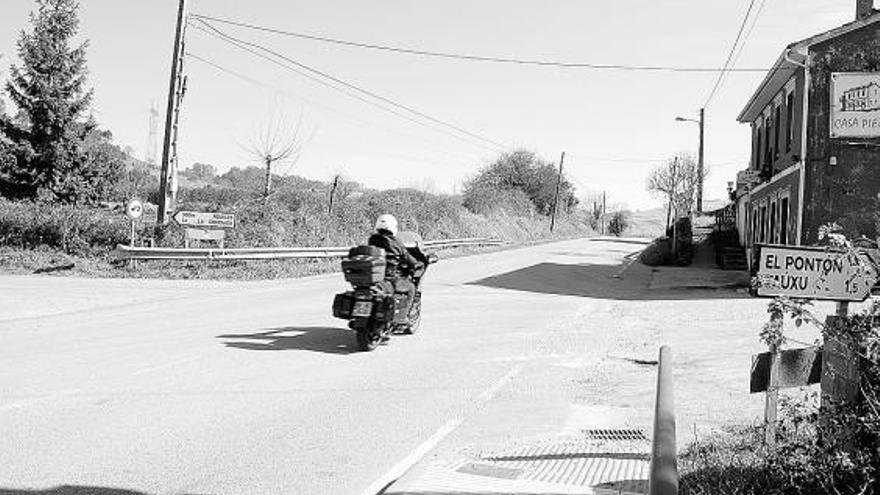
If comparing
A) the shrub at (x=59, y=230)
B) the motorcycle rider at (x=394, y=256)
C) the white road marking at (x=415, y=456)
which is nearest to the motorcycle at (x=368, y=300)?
the motorcycle rider at (x=394, y=256)

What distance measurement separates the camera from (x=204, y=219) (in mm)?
25203

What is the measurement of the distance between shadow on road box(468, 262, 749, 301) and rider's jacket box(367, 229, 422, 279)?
33.4ft

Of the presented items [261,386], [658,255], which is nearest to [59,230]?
[261,386]

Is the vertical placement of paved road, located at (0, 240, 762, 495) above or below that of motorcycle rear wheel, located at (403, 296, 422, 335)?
below

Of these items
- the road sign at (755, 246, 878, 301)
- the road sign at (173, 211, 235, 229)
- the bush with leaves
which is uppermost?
the bush with leaves

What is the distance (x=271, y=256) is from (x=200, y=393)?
19.0 m

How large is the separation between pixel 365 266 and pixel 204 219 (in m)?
15.2

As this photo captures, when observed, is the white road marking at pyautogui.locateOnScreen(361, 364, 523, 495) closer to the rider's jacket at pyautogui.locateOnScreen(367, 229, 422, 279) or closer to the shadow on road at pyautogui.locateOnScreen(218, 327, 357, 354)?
the shadow on road at pyautogui.locateOnScreen(218, 327, 357, 354)

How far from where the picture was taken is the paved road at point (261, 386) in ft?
18.7

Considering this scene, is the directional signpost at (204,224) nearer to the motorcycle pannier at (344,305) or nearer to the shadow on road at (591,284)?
the shadow on road at (591,284)

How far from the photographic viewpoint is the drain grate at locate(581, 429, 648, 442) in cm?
661

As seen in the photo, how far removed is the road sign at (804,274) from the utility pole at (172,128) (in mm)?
22566

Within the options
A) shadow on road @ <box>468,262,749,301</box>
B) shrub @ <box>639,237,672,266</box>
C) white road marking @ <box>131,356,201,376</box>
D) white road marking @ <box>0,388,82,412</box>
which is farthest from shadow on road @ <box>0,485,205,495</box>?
shrub @ <box>639,237,672,266</box>

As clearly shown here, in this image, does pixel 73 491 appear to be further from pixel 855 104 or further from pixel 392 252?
pixel 855 104
